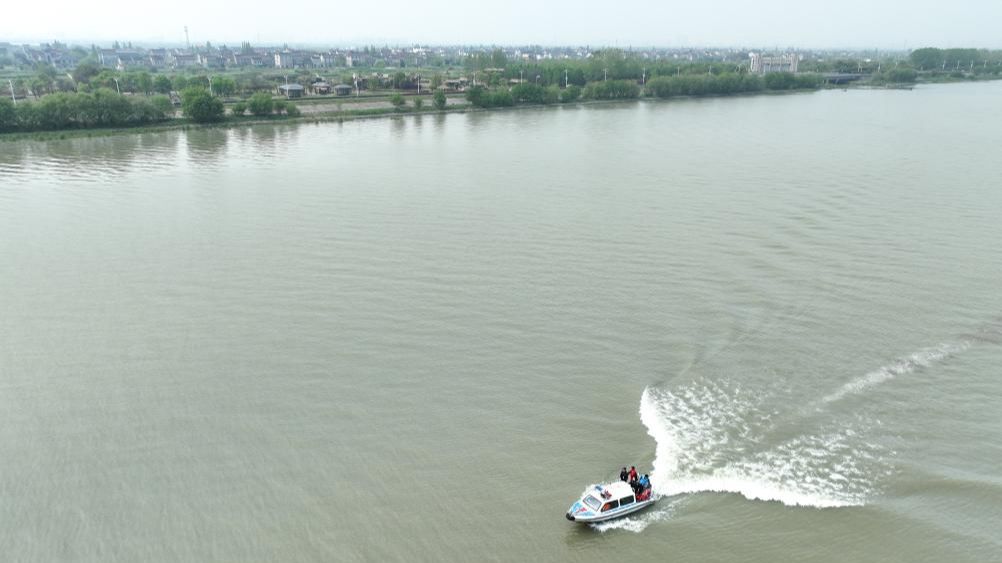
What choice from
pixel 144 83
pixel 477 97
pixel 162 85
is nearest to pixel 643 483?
pixel 477 97

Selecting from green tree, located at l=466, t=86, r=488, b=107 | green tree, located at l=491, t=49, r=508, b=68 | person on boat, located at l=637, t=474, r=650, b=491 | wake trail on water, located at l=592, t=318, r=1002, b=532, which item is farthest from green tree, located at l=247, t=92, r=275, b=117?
green tree, located at l=491, t=49, r=508, b=68

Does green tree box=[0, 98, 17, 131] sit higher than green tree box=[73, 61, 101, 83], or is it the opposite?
green tree box=[73, 61, 101, 83]

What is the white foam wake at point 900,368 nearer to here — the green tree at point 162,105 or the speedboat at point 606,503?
the speedboat at point 606,503

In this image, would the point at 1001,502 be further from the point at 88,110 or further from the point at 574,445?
the point at 88,110

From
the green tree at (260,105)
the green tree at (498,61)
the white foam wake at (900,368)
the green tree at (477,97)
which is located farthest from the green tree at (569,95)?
the white foam wake at (900,368)

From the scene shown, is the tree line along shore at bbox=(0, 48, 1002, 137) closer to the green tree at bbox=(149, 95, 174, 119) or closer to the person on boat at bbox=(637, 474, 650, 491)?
the green tree at bbox=(149, 95, 174, 119)
